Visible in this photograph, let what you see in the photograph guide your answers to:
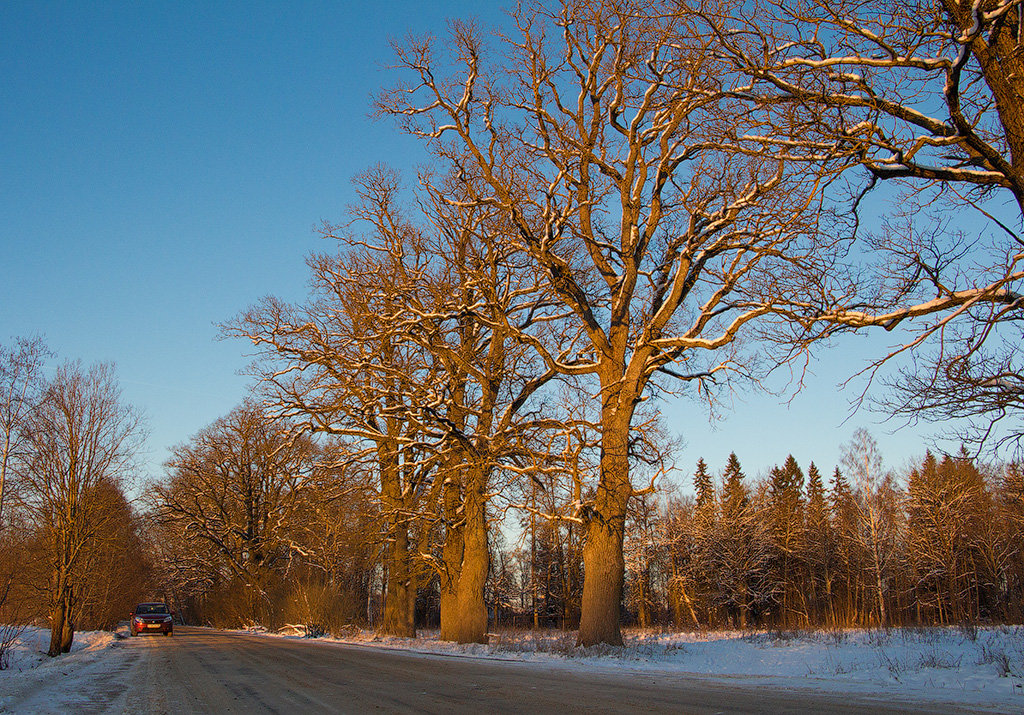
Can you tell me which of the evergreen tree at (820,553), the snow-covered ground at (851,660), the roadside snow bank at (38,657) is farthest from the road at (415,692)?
the evergreen tree at (820,553)

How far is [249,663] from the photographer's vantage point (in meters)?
13.1

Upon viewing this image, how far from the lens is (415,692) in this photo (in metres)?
7.66

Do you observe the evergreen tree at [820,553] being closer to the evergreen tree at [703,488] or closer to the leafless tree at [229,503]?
the evergreen tree at [703,488]

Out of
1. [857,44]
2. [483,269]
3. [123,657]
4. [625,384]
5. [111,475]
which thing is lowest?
[123,657]

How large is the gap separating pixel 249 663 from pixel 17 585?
9.60m

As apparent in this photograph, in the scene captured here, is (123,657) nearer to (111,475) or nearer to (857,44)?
(111,475)

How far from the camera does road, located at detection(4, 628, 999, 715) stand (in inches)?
A: 245

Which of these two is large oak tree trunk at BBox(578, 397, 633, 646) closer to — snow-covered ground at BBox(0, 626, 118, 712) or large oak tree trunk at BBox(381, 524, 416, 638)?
snow-covered ground at BBox(0, 626, 118, 712)

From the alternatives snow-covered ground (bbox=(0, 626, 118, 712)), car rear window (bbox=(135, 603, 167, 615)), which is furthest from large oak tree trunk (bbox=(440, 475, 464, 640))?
car rear window (bbox=(135, 603, 167, 615))

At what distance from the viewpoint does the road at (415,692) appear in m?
6.21

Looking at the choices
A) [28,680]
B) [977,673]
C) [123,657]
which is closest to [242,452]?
[123,657]

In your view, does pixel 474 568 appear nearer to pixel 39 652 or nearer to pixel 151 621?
pixel 39 652

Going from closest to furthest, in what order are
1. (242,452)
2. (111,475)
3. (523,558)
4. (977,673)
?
(977,673)
(111,475)
(242,452)
(523,558)

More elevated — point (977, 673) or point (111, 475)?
point (111, 475)
